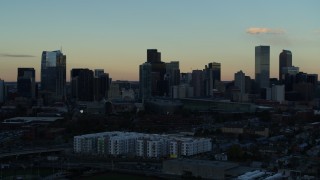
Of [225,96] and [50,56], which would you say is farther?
[225,96]

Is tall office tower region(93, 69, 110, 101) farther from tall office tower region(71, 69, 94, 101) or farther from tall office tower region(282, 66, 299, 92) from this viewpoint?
tall office tower region(282, 66, 299, 92)

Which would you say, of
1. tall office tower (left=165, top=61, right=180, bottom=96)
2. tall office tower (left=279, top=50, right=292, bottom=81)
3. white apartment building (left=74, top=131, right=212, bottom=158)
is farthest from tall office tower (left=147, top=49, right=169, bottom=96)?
white apartment building (left=74, top=131, right=212, bottom=158)

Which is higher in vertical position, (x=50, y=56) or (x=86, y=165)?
(x=50, y=56)

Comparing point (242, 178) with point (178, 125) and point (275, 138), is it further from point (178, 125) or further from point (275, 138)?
point (178, 125)

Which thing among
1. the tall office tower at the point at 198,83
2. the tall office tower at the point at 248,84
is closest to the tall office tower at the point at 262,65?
the tall office tower at the point at 248,84

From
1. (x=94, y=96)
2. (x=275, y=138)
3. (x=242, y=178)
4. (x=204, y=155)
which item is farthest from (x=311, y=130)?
(x=94, y=96)

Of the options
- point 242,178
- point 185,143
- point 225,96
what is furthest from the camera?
point 225,96

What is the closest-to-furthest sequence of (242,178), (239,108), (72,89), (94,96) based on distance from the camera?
(242,178) < (239,108) < (94,96) < (72,89)

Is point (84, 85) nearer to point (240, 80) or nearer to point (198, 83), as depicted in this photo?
point (198, 83)
